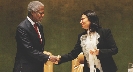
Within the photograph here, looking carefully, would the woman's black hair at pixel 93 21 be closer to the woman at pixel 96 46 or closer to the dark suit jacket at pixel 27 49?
the woman at pixel 96 46

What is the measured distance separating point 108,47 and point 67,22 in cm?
244

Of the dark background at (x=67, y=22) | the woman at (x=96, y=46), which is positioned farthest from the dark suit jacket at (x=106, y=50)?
the dark background at (x=67, y=22)

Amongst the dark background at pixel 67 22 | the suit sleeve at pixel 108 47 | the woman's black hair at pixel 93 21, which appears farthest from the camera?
the dark background at pixel 67 22

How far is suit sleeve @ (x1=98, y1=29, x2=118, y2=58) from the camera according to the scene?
3.83 m

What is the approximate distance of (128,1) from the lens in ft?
20.4

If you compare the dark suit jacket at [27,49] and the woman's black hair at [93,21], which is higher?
the woman's black hair at [93,21]

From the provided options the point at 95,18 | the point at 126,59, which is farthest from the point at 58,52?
the point at 95,18

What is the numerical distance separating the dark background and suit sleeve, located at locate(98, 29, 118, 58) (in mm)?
2350

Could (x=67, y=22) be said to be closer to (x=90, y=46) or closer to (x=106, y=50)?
(x=90, y=46)

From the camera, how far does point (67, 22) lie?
627 cm

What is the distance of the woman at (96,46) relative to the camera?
386 cm

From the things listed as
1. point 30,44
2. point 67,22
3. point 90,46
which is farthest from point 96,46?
point 67,22

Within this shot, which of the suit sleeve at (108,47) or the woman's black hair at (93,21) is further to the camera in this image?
the woman's black hair at (93,21)

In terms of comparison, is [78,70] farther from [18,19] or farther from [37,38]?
[18,19]
